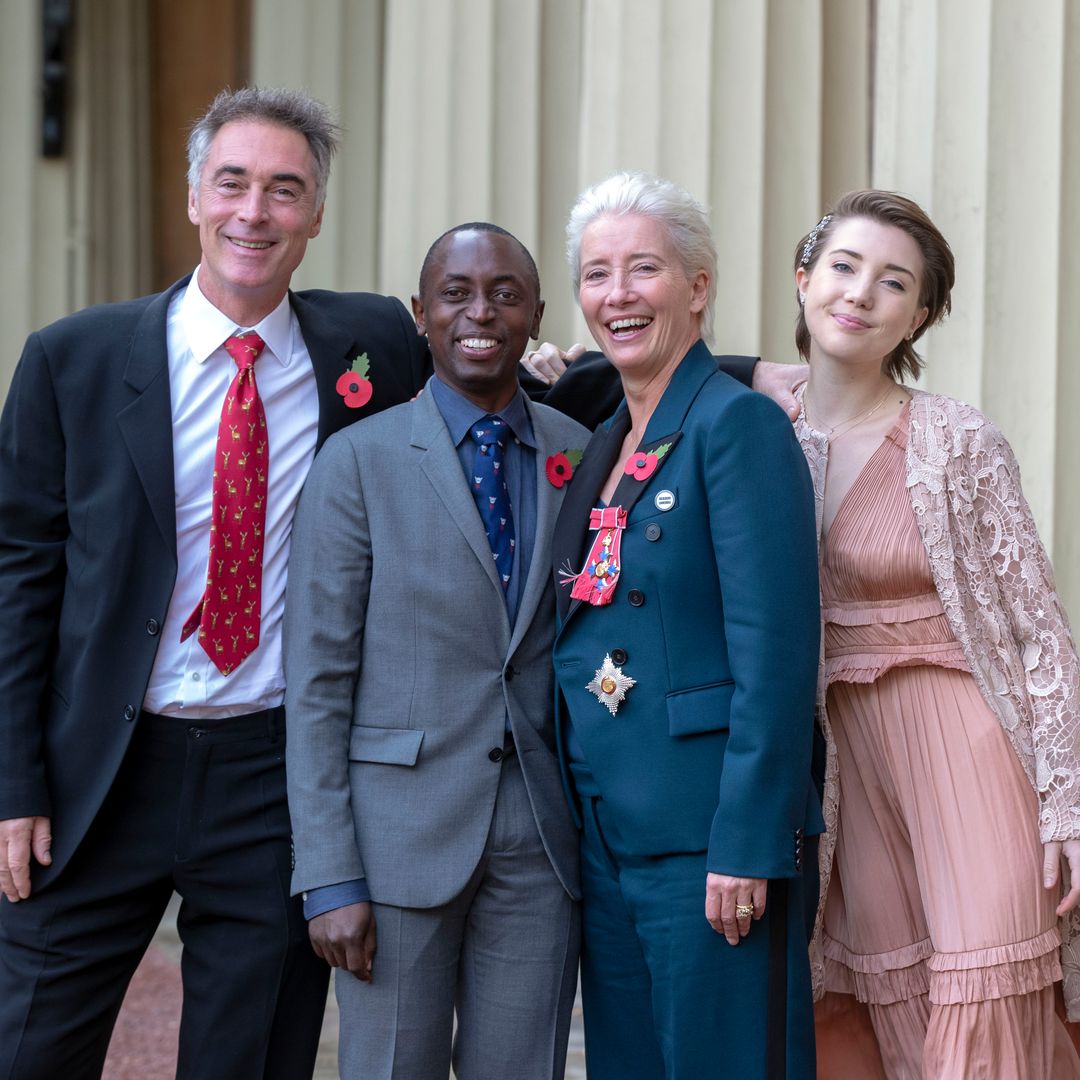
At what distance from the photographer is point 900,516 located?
8.97 feet

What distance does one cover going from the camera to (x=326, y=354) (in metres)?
2.98

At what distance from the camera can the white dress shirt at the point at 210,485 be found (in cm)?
282

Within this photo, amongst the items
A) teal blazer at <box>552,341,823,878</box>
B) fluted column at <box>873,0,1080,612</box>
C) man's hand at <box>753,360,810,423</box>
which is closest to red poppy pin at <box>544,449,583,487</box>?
teal blazer at <box>552,341,823,878</box>

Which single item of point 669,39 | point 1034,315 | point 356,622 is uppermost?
point 669,39

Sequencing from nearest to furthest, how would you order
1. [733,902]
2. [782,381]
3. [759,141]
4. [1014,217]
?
[733,902] < [782,381] < [1014,217] < [759,141]

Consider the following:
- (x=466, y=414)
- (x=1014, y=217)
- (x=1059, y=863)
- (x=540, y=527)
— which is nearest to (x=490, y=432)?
(x=466, y=414)

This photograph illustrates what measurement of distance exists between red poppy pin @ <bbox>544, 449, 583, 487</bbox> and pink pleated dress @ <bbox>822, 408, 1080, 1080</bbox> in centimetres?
49

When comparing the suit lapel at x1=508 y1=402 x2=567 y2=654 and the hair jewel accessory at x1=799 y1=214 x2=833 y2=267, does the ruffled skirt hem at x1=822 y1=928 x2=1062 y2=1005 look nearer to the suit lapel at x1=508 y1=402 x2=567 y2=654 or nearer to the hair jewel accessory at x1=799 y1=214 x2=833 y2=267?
the suit lapel at x1=508 y1=402 x2=567 y2=654

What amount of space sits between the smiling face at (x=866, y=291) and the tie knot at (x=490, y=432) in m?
0.62

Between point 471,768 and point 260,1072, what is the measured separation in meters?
0.76

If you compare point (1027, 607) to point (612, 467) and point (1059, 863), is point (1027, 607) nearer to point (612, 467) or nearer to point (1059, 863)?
point (1059, 863)

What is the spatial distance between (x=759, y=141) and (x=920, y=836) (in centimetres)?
241

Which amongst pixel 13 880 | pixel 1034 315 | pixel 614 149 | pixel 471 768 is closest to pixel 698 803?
pixel 471 768

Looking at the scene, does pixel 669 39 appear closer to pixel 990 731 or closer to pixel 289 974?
pixel 990 731
